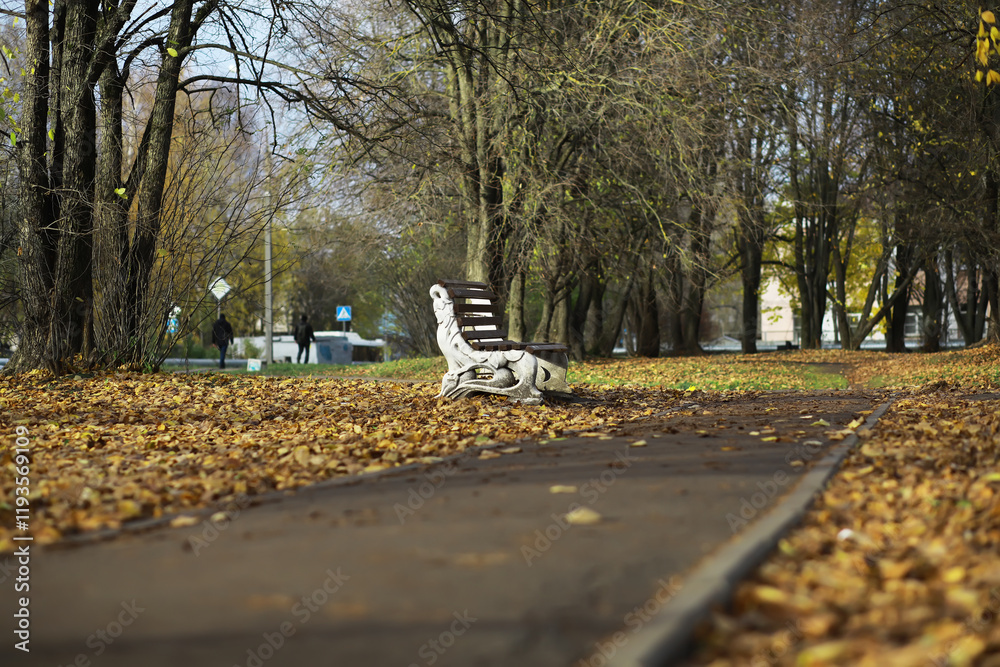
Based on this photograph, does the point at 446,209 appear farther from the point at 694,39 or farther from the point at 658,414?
the point at 658,414

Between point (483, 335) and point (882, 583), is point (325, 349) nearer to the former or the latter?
point (483, 335)

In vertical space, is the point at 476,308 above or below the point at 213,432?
above

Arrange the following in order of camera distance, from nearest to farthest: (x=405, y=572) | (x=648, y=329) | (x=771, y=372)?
(x=405, y=572), (x=771, y=372), (x=648, y=329)

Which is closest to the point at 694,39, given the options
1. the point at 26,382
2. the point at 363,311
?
the point at 26,382

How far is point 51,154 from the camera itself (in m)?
12.8

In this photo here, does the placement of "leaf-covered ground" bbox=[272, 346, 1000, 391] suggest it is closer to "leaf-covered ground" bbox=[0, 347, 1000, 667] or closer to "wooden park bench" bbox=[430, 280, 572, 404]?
"leaf-covered ground" bbox=[0, 347, 1000, 667]

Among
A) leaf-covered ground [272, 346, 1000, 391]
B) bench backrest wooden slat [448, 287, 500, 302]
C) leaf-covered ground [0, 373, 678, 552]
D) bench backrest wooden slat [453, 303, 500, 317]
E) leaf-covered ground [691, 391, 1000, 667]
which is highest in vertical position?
bench backrest wooden slat [448, 287, 500, 302]

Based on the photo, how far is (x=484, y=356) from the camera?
389 inches

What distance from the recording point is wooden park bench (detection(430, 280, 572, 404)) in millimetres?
9859

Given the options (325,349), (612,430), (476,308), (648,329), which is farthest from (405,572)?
(325,349)

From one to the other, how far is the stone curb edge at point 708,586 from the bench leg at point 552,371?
5.42 meters

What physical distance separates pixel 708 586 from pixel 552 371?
293 inches

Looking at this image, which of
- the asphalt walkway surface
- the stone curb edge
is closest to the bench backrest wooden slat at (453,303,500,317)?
the asphalt walkway surface

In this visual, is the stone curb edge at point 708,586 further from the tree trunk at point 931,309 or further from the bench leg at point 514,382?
the tree trunk at point 931,309
